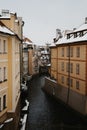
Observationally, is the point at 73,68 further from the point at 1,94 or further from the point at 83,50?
the point at 1,94

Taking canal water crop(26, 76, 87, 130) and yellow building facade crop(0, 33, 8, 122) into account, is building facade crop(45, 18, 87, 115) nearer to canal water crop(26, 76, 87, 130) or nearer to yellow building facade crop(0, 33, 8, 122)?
canal water crop(26, 76, 87, 130)

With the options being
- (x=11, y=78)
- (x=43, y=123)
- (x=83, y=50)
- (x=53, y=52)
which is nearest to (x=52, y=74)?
(x=53, y=52)

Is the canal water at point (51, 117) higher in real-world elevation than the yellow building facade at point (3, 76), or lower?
lower

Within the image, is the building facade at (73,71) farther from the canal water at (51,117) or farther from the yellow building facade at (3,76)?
the yellow building facade at (3,76)

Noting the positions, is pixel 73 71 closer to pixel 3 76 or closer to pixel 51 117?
pixel 51 117

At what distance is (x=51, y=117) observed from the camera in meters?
38.8

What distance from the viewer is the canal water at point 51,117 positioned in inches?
1348

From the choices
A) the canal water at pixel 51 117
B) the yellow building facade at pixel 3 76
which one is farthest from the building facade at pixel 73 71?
the yellow building facade at pixel 3 76

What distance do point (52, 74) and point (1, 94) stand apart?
36164 millimetres

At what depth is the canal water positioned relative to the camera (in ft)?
112

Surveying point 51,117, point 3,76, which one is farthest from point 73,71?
point 3,76

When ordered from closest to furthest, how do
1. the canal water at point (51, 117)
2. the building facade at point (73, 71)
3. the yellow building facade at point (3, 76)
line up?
the yellow building facade at point (3, 76)
the canal water at point (51, 117)
the building facade at point (73, 71)

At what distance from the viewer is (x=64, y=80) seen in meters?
48.3

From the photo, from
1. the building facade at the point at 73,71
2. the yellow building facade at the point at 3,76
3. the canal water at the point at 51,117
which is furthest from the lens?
the building facade at the point at 73,71
